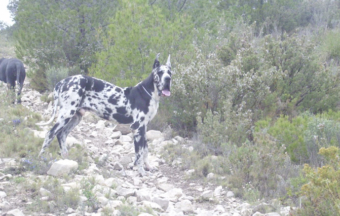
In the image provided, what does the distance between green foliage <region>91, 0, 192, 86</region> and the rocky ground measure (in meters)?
2.64

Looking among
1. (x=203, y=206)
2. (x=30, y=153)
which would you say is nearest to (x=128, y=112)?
(x=30, y=153)

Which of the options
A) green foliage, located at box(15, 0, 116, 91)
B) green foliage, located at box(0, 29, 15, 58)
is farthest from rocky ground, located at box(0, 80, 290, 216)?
green foliage, located at box(0, 29, 15, 58)

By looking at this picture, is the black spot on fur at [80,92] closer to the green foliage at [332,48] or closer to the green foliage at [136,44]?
the green foliage at [136,44]

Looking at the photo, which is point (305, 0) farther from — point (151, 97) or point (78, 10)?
point (151, 97)

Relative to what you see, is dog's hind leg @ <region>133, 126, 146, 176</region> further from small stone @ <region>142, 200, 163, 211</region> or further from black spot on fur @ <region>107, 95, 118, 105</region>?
small stone @ <region>142, 200, 163, 211</region>

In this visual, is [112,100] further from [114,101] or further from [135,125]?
[135,125]

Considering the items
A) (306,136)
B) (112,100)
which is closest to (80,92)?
(112,100)

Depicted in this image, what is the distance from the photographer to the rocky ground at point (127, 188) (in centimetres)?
512

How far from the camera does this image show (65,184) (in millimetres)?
5656

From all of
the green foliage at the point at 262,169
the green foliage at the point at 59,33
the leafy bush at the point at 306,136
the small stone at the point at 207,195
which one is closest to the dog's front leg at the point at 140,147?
the small stone at the point at 207,195

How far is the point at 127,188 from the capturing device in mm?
6199

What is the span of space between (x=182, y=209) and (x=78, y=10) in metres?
10.7

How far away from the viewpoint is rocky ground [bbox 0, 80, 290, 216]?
512 cm

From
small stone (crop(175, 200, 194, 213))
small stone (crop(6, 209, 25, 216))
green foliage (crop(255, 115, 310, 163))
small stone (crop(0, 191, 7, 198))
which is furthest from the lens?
green foliage (crop(255, 115, 310, 163))
